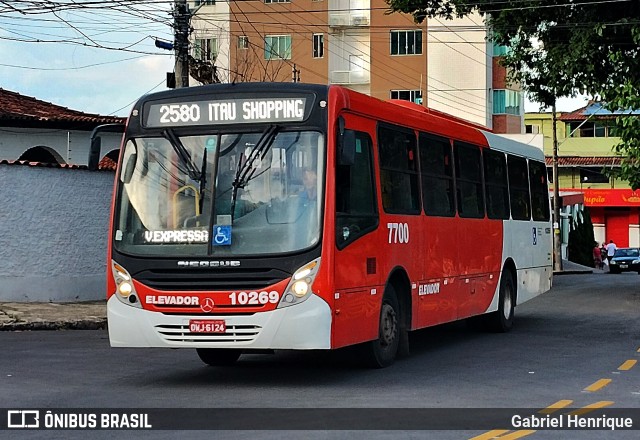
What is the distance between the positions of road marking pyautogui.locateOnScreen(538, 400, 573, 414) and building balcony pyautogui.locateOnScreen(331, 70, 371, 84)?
5137 cm

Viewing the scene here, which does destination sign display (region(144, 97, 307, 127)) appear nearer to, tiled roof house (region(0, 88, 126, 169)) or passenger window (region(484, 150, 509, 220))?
passenger window (region(484, 150, 509, 220))

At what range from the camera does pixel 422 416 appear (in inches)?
419

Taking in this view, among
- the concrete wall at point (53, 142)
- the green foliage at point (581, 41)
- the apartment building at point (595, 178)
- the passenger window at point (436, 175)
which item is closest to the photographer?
the passenger window at point (436, 175)

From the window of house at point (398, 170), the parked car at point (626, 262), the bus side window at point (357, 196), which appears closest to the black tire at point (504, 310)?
the window of house at point (398, 170)

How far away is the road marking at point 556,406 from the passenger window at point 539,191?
10371 mm

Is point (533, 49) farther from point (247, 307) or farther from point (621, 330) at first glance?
point (247, 307)

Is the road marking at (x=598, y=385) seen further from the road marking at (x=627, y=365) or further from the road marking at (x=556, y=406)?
the road marking at (x=627, y=365)

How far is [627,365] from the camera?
1489 cm

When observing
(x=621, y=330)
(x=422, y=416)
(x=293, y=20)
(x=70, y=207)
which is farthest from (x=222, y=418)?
(x=293, y=20)

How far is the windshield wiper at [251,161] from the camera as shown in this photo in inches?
504

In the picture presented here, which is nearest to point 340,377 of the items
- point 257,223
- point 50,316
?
point 257,223

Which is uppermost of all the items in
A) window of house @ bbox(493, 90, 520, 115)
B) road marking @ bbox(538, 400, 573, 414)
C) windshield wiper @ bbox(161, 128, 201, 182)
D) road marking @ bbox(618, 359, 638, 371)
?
window of house @ bbox(493, 90, 520, 115)

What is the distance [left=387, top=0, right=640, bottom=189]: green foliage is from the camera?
27422 mm

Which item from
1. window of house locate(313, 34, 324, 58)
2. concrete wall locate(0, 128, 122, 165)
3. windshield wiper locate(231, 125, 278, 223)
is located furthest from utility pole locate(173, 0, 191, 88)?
window of house locate(313, 34, 324, 58)
